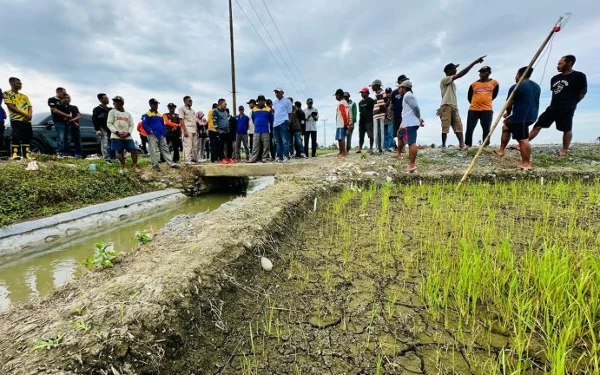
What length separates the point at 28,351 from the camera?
3.81ft

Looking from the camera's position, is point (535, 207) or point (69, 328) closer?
point (69, 328)

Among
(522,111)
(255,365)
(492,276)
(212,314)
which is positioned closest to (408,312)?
(492,276)

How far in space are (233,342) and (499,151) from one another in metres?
7.18

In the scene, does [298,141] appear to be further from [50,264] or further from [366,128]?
[50,264]

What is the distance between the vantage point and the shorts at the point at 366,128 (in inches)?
319

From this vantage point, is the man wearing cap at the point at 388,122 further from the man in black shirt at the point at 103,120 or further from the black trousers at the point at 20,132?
the black trousers at the point at 20,132

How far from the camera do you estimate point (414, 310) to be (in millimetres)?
1611

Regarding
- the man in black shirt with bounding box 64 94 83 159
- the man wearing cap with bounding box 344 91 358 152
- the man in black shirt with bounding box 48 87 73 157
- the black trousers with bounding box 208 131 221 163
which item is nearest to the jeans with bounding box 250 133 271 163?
the black trousers with bounding box 208 131 221 163

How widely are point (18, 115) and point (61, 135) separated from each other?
4.61 ft

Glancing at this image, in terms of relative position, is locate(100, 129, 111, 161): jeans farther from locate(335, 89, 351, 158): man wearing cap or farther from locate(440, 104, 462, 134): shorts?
locate(440, 104, 462, 134): shorts

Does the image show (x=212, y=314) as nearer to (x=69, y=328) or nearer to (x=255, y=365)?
(x=255, y=365)

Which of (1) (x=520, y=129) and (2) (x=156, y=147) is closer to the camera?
(1) (x=520, y=129)

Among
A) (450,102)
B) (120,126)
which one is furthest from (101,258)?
(450,102)

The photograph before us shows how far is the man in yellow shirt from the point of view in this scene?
241 inches
